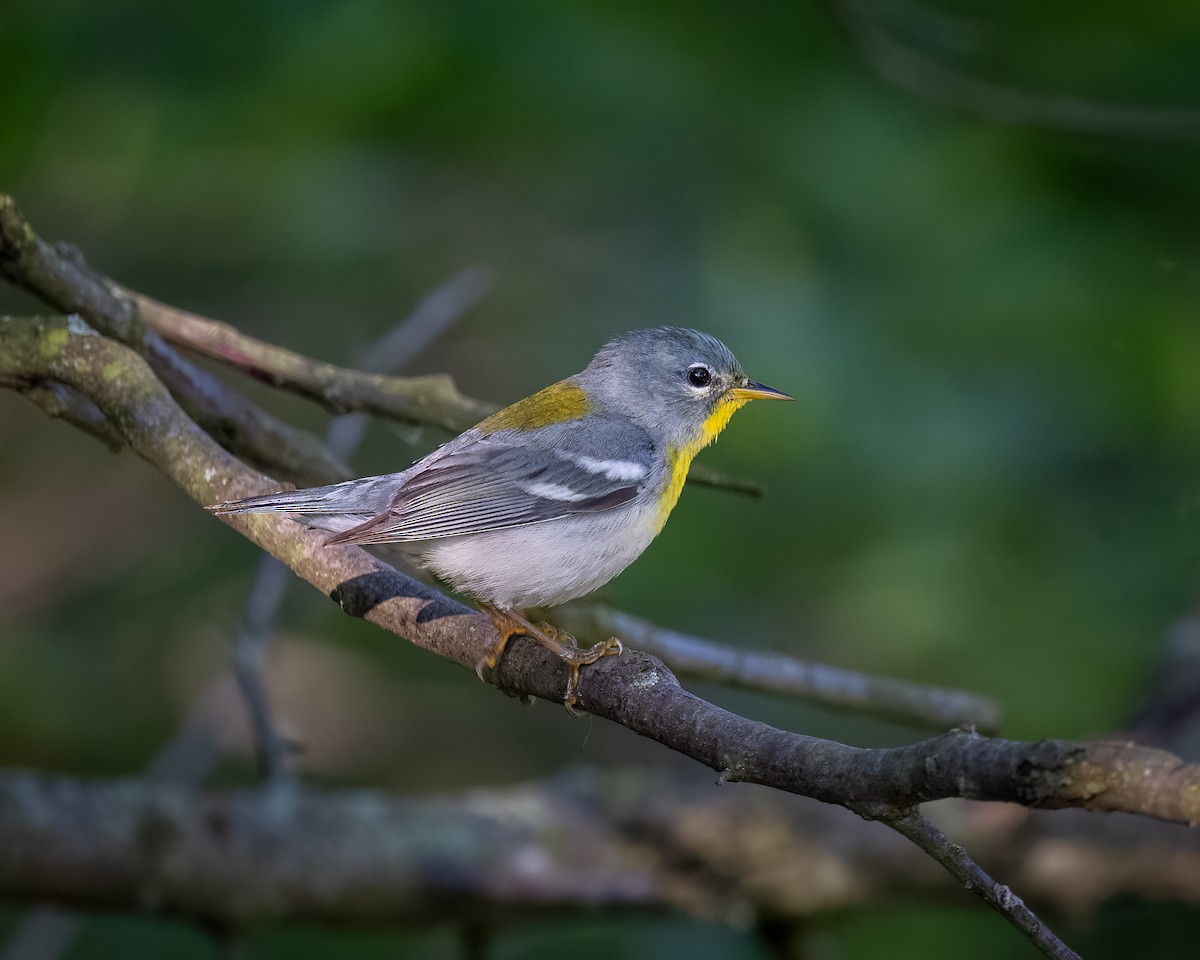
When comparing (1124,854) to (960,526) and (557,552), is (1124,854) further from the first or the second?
(557,552)


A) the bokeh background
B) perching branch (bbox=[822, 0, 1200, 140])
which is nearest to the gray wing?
the bokeh background

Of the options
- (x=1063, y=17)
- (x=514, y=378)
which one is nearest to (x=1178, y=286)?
(x=1063, y=17)

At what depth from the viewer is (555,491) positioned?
13.1ft

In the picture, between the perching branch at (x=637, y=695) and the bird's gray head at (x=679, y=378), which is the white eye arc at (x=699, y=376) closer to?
the bird's gray head at (x=679, y=378)

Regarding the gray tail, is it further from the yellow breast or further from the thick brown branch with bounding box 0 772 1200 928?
the thick brown branch with bounding box 0 772 1200 928

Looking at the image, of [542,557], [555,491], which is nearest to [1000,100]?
[555,491]

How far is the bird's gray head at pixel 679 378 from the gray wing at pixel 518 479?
13.6 inches

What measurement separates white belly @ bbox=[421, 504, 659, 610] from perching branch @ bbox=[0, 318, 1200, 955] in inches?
8.0

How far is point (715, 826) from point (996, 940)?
149 cm

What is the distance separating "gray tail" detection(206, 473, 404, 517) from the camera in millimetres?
3205

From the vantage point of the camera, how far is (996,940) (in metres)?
5.32

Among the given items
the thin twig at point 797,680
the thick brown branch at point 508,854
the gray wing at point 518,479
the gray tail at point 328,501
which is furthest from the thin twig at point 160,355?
the thick brown branch at point 508,854

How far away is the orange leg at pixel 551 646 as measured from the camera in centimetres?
293

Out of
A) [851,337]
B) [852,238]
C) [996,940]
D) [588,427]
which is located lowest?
[996,940]
